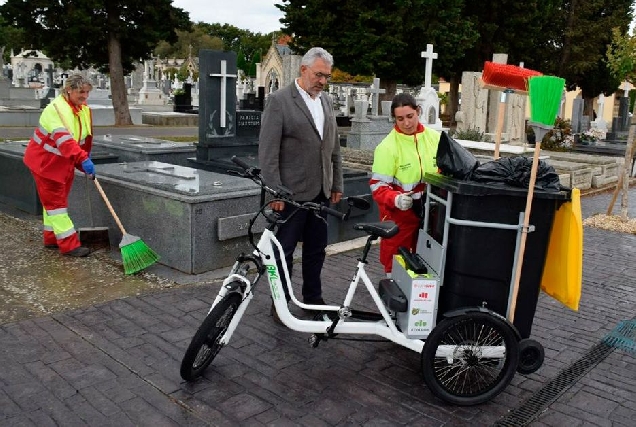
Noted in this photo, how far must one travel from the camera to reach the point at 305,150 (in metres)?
4.50

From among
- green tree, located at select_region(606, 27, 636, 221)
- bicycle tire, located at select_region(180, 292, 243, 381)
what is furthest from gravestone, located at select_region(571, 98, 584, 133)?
bicycle tire, located at select_region(180, 292, 243, 381)

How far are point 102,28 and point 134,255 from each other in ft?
63.4

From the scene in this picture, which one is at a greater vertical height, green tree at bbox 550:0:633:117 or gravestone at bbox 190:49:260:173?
green tree at bbox 550:0:633:117

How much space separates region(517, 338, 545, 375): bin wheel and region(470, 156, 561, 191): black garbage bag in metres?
0.92

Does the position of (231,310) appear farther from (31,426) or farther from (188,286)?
(188,286)

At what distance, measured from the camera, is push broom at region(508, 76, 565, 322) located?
3.37 meters

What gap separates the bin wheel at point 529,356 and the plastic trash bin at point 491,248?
153 mm

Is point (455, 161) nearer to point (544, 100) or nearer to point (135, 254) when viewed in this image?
point (544, 100)

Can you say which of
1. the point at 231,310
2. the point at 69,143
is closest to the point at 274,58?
the point at 69,143

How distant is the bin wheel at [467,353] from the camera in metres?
3.51

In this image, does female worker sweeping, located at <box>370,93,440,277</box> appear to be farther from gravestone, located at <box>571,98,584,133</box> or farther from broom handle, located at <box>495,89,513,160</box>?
gravestone, located at <box>571,98,584,133</box>

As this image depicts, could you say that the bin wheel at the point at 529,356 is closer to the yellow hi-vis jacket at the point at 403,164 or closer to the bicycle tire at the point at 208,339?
the yellow hi-vis jacket at the point at 403,164

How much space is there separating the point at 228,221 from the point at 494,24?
27.4 metres

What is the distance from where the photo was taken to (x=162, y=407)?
11.3ft
